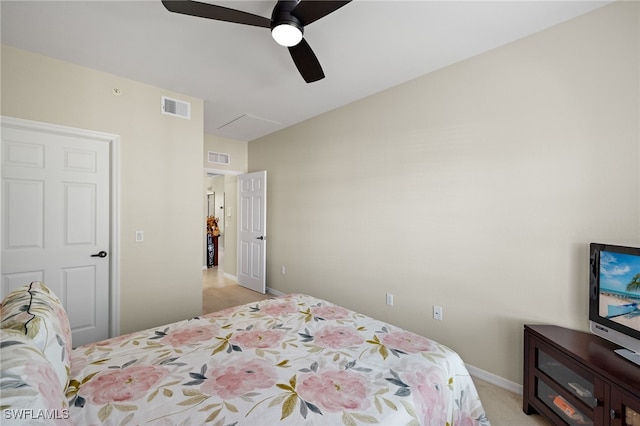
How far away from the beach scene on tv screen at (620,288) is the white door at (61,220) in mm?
3918

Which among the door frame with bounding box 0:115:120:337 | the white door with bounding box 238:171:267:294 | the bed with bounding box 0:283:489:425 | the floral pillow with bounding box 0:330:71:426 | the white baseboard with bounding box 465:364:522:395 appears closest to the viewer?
the floral pillow with bounding box 0:330:71:426

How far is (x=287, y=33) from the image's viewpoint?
1622 millimetres

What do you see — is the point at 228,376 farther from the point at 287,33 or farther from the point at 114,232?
the point at 114,232

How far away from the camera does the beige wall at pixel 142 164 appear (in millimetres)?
2352

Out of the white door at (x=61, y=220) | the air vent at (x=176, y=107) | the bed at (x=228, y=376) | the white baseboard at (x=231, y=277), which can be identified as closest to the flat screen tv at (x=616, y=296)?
the bed at (x=228, y=376)

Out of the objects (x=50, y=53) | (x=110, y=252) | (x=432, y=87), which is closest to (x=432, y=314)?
(x=432, y=87)

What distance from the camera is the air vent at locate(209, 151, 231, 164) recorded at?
4648mm

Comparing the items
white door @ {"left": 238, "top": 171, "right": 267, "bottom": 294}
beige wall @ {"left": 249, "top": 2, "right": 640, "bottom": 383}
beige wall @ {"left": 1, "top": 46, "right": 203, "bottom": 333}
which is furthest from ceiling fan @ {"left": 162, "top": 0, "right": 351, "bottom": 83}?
white door @ {"left": 238, "top": 171, "right": 267, "bottom": 294}

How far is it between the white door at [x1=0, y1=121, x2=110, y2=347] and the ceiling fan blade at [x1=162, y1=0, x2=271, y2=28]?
6.14 feet

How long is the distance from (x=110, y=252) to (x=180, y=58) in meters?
1.95

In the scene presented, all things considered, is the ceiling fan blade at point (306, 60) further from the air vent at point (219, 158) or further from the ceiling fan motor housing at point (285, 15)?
the air vent at point (219, 158)

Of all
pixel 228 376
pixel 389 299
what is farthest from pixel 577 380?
pixel 228 376

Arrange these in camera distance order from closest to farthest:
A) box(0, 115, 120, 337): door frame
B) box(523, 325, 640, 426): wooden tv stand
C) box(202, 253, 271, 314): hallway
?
box(523, 325, 640, 426): wooden tv stand → box(0, 115, 120, 337): door frame → box(202, 253, 271, 314): hallway

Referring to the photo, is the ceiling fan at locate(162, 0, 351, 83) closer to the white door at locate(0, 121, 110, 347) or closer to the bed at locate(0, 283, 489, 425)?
the bed at locate(0, 283, 489, 425)
